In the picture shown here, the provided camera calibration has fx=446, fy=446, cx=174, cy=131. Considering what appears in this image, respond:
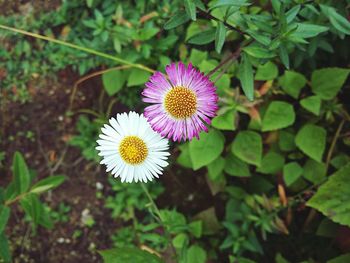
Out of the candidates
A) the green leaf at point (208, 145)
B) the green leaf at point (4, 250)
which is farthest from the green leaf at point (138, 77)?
the green leaf at point (4, 250)

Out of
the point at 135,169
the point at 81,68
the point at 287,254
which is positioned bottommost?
the point at 287,254

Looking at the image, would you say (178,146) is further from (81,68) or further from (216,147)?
(81,68)

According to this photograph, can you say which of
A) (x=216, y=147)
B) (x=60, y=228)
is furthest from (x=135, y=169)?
(x=60, y=228)

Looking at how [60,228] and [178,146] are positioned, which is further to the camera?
[60,228]

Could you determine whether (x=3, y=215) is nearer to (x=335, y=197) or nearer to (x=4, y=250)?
(x=4, y=250)

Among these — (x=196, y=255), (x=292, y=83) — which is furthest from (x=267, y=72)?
(x=196, y=255)

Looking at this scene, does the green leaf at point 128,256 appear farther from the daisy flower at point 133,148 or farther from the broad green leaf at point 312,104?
the broad green leaf at point 312,104

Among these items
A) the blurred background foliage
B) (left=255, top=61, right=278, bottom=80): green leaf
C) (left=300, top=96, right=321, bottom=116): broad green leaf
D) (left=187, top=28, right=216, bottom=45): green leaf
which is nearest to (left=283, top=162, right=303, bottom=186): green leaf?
the blurred background foliage

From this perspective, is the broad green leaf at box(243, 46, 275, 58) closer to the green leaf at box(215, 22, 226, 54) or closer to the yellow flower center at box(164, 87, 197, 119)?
the green leaf at box(215, 22, 226, 54)
